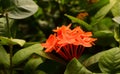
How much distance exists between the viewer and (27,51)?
821 millimetres

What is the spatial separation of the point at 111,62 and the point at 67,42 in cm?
12

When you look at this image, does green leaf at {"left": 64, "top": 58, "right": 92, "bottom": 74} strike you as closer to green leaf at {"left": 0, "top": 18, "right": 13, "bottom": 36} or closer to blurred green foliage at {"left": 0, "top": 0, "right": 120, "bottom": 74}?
blurred green foliage at {"left": 0, "top": 0, "right": 120, "bottom": 74}

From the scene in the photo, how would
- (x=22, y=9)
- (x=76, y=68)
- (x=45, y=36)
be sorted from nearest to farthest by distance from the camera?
(x=76, y=68) < (x=22, y=9) < (x=45, y=36)

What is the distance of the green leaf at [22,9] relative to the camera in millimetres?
763

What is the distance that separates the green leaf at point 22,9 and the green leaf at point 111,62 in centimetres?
23

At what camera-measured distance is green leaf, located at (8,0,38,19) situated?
76cm

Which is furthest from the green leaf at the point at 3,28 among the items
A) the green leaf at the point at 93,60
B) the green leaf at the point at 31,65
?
the green leaf at the point at 93,60

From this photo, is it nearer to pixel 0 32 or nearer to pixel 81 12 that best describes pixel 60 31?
pixel 0 32

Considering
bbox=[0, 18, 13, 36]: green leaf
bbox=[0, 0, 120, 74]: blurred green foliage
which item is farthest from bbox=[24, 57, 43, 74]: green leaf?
bbox=[0, 18, 13, 36]: green leaf

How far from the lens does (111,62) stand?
669 mm

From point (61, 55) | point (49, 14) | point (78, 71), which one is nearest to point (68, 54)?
point (61, 55)

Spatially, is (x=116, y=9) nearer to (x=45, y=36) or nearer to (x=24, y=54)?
(x=24, y=54)

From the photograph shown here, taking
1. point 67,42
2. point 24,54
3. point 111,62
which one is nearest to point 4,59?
point 24,54

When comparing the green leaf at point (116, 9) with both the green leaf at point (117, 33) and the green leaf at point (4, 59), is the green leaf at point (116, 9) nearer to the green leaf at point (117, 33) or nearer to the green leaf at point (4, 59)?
the green leaf at point (117, 33)
